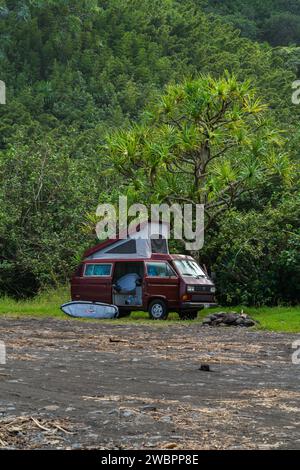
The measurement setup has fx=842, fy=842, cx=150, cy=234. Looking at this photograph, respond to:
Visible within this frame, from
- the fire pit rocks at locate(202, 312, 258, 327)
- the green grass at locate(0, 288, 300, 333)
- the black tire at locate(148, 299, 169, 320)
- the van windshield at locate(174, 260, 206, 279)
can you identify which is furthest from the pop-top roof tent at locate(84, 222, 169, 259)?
the fire pit rocks at locate(202, 312, 258, 327)

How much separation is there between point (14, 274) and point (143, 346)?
56.0 feet

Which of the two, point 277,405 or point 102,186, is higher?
point 102,186

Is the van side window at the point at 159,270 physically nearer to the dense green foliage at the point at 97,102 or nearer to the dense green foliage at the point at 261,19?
the dense green foliage at the point at 97,102

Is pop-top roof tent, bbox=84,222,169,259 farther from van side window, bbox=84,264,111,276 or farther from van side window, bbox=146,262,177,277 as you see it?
van side window, bbox=146,262,177,277

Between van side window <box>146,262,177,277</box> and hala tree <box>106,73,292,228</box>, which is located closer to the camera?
van side window <box>146,262,177,277</box>

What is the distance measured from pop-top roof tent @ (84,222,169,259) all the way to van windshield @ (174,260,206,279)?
2.97 feet

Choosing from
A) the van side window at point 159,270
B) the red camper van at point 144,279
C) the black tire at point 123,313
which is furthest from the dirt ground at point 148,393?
the black tire at point 123,313

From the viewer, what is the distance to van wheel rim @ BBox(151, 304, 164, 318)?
2291 cm

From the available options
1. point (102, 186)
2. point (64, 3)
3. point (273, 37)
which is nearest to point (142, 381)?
point (102, 186)

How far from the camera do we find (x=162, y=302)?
22.8m

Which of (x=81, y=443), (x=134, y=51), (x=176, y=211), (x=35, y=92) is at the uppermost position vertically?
(x=134, y=51)

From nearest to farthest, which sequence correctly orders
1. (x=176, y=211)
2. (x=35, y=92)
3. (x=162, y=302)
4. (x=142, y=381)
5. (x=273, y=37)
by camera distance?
(x=142, y=381) → (x=162, y=302) → (x=176, y=211) → (x=35, y=92) → (x=273, y=37)

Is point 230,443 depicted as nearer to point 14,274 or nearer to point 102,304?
point 102,304

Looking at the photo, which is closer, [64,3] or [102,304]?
[102,304]
